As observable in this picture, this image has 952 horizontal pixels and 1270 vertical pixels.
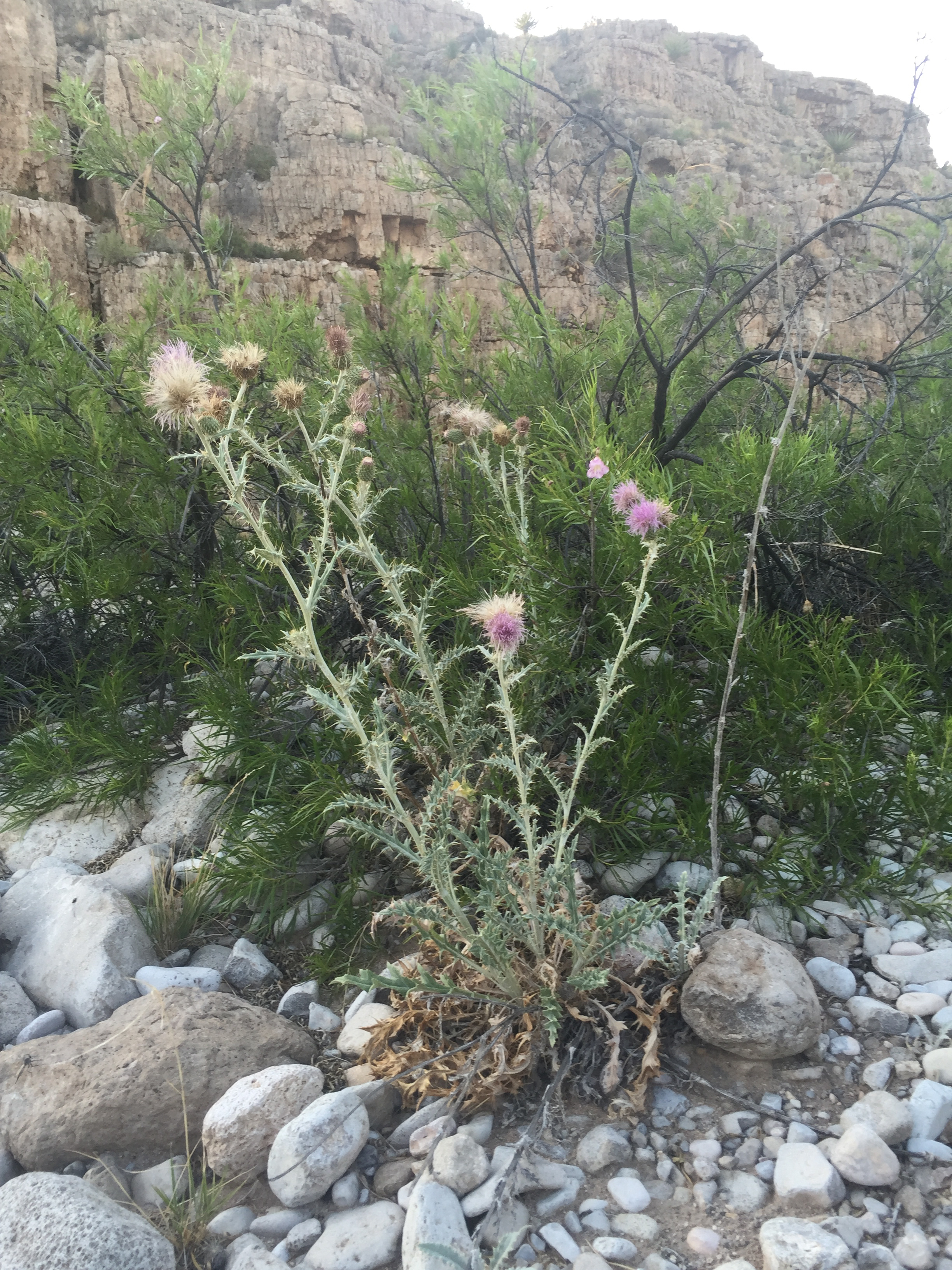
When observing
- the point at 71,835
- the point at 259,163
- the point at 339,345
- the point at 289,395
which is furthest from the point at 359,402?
the point at 259,163

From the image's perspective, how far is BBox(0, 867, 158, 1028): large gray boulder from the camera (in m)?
2.26

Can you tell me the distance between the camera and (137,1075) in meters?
1.84

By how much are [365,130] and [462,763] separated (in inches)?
A: 837

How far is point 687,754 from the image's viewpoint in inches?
90.8

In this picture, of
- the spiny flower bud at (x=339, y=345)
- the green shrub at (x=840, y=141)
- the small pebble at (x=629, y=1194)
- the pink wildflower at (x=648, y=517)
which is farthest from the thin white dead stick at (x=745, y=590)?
the green shrub at (x=840, y=141)

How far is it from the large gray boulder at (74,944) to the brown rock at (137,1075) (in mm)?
217

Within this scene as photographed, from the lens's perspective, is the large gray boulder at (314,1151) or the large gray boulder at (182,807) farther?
the large gray boulder at (182,807)

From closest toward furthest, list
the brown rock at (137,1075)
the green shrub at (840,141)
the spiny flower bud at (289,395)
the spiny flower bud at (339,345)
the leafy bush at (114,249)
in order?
the brown rock at (137,1075) → the spiny flower bud at (289,395) → the spiny flower bud at (339,345) → the leafy bush at (114,249) → the green shrub at (840,141)

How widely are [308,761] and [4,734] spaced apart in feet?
5.72

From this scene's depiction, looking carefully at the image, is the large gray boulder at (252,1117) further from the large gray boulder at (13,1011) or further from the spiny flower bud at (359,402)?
the spiny flower bud at (359,402)

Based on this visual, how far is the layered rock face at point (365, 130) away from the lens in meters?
15.4

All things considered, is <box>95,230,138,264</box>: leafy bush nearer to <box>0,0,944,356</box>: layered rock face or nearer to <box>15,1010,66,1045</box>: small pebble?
<box>0,0,944,356</box>: layered rock face

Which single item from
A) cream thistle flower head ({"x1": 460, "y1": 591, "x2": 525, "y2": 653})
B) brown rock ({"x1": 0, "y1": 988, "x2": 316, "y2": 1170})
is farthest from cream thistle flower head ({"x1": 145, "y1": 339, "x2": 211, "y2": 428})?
brown rock ({"x1": 0, "y1": 988, "x2": 316, "y2": 1170})

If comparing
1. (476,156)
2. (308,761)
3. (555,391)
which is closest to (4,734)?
(308,761)
